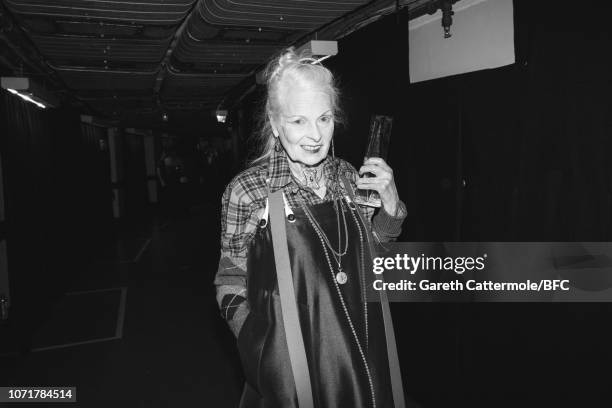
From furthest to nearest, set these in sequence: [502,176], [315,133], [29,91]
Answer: [29,91], [502,176], [315,133]

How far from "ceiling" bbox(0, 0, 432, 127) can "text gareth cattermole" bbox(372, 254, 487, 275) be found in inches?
57.8

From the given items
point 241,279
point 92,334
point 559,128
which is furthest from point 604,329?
point 92,334

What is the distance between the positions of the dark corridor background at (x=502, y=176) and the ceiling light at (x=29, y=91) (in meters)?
3.19

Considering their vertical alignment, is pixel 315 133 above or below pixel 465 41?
below

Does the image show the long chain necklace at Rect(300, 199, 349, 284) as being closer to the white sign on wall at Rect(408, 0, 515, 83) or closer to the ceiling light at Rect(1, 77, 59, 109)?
the white sign on wall at Rect(408, 0, 515, 83)

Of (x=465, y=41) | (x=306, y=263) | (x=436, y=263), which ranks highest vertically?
(x=465, y=41)

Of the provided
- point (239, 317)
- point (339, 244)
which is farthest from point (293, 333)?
point (339, 244)

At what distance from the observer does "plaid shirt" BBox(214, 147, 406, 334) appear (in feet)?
4.29

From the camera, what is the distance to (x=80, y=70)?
5.51m

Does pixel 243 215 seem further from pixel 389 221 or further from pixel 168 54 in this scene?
pixel 168 54

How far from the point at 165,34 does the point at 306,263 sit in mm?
3360

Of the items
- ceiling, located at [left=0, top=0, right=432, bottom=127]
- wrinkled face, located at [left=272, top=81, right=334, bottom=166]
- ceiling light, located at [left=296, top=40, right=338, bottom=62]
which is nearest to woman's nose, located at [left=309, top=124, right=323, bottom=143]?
A: wrinkled face, located at [left=272, top=81, right=334, bottom=166]

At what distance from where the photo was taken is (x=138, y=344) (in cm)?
431

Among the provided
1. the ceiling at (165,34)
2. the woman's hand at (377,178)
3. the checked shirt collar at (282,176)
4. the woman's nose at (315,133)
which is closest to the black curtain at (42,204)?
the ceiling at (165,34)
